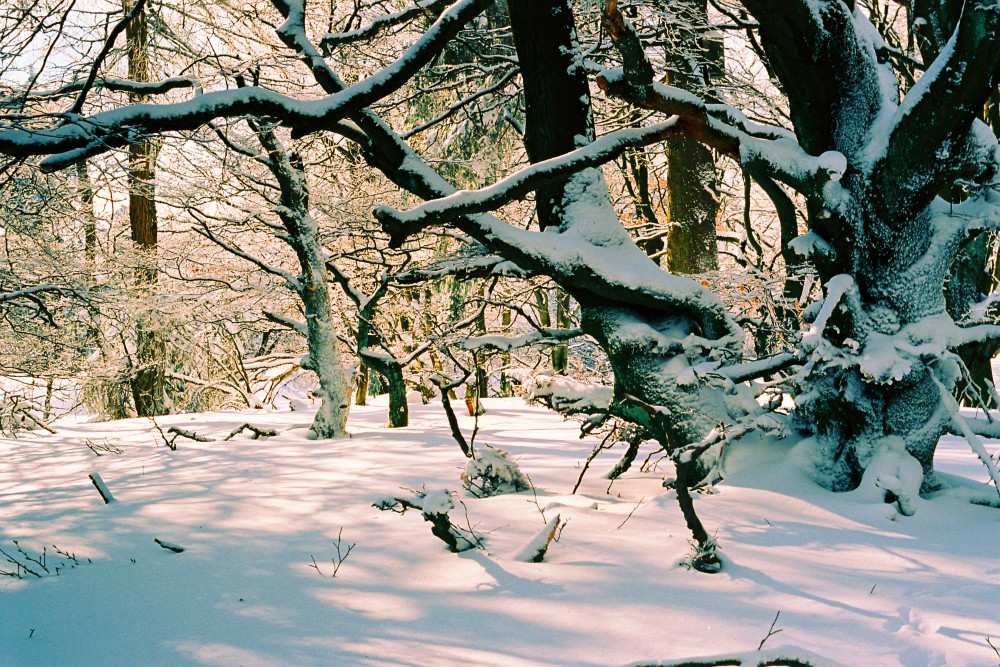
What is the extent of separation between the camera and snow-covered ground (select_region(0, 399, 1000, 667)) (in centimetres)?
258

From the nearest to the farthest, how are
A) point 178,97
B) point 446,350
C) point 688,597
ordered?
point 688,597 → point 446,350 → point 178,97

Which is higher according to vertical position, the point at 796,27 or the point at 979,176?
the point at 796,27

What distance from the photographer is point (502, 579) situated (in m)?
3.24

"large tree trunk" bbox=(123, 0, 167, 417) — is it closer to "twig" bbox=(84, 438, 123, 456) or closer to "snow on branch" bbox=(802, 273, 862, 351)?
"twig" bbox=(84, 438, 123, 456)

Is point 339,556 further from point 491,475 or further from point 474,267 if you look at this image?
point 474,267

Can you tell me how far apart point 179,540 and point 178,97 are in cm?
793

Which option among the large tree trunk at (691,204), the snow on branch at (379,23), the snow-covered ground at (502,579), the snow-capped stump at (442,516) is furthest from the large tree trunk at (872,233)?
the large tree trunk at (691,204)

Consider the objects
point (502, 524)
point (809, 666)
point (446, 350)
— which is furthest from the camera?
point (446, 350)

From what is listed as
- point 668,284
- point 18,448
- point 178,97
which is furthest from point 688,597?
point 178,97

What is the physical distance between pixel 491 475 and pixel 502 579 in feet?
5.57

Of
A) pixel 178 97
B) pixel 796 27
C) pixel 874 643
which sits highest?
pixel 178 97

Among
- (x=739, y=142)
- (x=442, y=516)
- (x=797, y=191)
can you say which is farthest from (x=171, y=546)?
(x=797, y=191)

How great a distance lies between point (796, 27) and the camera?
13.9 feet

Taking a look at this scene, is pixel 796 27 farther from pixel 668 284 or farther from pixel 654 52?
pixel 654 52
